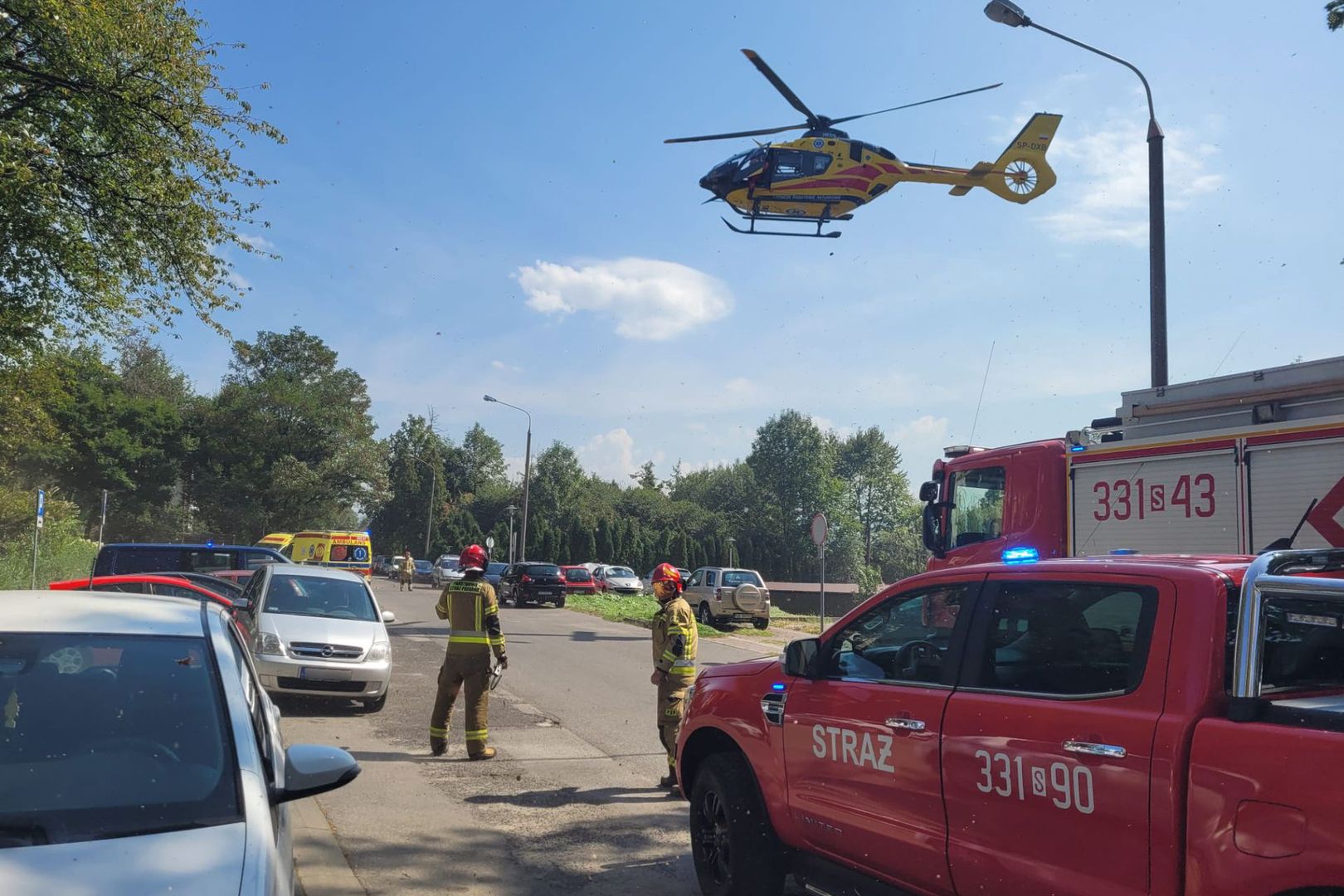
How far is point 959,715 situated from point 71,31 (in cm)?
1272

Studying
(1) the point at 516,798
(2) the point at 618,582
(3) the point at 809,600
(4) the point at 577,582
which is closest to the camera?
(1) the point at 516,798

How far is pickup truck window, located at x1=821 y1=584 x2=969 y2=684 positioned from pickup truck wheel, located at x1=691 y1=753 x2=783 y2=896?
0.85m

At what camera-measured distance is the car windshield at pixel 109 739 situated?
110 inches

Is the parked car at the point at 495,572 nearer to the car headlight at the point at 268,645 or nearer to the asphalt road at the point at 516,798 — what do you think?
the asphalt road at the point at 516,798

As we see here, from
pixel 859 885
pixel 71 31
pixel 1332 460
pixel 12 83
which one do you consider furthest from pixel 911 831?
pixel 12 83

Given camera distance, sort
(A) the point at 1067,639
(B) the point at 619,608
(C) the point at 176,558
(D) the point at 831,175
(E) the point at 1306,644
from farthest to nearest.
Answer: (B) the point at 619,608, (D) the point at 831,175, (C) the point at 176,558, (A) the point at 1067,639, (E) the point at 1306,644

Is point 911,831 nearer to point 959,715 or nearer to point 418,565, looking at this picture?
point 959,715

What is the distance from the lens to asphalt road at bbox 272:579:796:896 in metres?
5.59

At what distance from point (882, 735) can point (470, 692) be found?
525cm

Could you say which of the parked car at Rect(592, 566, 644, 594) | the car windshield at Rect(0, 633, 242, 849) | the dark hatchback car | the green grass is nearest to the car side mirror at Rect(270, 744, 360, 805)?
the car windshield at Rect(0, 633, 242, 849)

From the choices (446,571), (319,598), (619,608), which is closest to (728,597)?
(619,608)

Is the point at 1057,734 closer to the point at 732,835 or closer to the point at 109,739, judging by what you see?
the point at 732,835

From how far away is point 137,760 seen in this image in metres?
3.04

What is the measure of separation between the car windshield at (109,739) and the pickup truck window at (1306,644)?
126 inches
